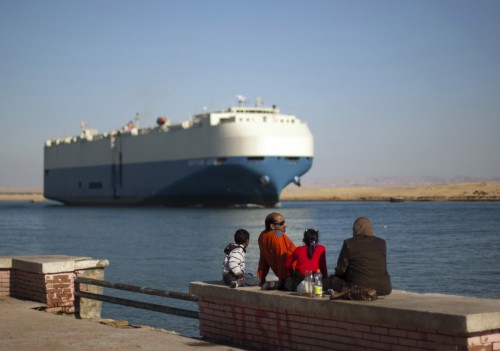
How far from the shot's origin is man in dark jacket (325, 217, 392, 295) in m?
7.49

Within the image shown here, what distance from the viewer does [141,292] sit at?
994 centimetres

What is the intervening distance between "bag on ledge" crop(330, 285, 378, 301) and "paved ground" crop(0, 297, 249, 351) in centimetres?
137

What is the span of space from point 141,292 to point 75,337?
1.33m

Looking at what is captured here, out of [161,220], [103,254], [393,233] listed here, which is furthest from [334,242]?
[161,220]

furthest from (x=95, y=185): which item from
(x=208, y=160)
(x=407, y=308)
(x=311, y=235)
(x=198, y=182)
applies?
(x=407, y=308)

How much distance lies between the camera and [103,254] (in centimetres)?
3703

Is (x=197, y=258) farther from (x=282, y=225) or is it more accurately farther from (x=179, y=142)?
(x=179, y=142)

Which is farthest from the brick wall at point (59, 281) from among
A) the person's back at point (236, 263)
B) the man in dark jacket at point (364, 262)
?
Answer: the man in dark jacket at point (364, 262)

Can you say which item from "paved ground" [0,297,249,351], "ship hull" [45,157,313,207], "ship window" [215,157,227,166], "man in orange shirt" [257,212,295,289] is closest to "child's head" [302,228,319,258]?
"man in orange shirt" [257,212,295,289]

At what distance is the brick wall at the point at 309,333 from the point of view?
6.23 meters

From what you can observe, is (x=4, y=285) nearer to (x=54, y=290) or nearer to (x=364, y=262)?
(x=54, y=290)

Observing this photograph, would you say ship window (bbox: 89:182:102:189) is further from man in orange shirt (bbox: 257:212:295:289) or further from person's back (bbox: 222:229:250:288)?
man in orange shirt (bbox: 257:212:295:289)

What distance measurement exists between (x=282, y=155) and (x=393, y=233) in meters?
32.5

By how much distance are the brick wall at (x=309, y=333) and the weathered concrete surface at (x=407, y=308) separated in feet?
0.25
